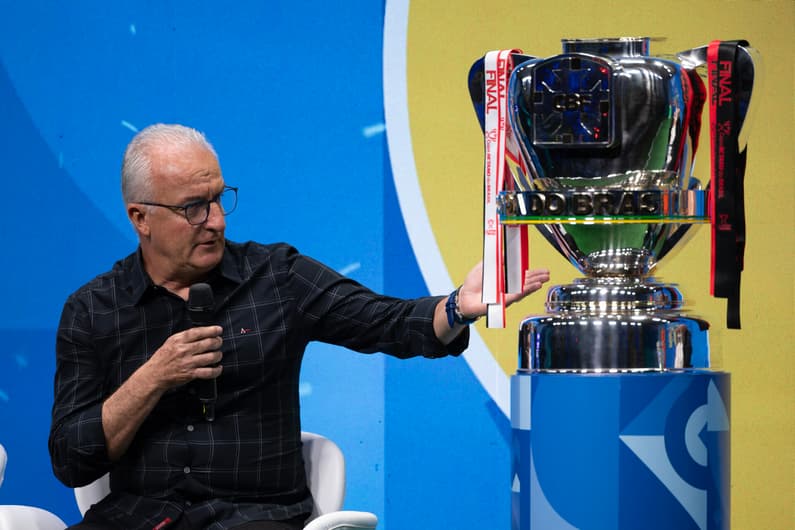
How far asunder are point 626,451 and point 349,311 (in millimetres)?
915

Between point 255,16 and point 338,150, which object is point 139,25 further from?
point 338,150

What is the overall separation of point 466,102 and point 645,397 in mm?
1528

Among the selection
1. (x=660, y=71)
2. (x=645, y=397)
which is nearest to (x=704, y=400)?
(x=645, y=397)

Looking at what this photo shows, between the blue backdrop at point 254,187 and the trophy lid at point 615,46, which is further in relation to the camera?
the blue backdrop at point 254,187

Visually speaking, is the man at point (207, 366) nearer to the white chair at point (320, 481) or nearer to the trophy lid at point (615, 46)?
the white chair at point (320, 481)

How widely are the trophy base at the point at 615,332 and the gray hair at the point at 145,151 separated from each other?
956 millimetres

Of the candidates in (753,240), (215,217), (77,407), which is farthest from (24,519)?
(753,240)

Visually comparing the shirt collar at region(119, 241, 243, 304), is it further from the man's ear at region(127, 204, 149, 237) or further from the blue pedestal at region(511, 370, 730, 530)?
the blue pedestal at region(511, 370, 730, 530)

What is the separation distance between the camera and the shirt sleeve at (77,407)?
2.27 metres

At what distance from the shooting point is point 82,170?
10.5 ft

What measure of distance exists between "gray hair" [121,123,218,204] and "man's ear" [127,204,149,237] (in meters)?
0.02

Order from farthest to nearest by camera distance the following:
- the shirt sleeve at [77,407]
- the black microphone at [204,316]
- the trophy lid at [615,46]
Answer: the shirt sleeve at [77,407] < the black microphone at [204,316] < the trophy lid at [615,46]

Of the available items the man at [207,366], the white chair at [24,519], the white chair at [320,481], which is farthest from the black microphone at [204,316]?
the white chair at [24,519]

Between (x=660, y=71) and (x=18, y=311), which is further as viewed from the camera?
(x=18, y=311)
